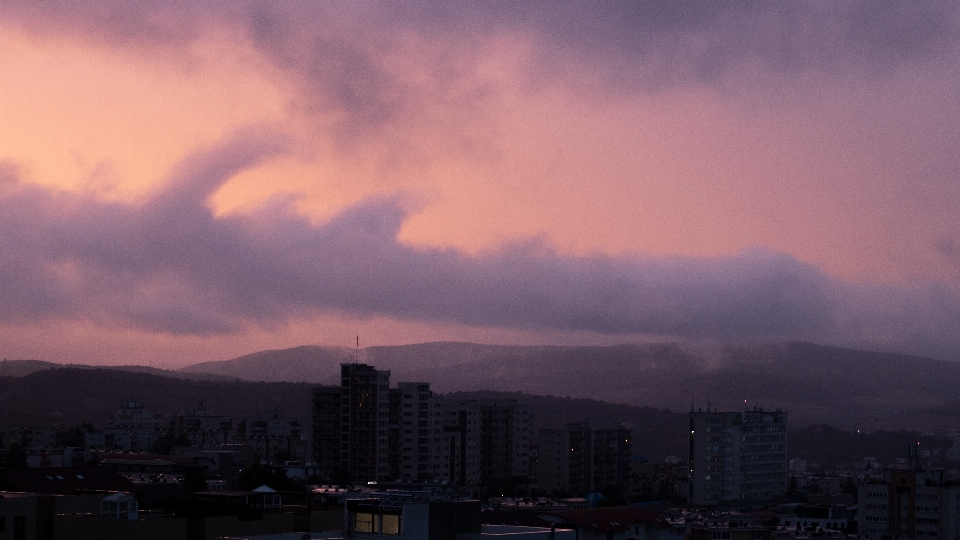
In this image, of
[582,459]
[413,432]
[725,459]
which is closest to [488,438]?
[582,459]

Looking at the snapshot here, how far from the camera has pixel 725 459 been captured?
124438mm

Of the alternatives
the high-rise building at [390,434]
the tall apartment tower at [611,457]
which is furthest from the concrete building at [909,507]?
the tall apartment tower at [611,457]

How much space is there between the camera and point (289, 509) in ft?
158

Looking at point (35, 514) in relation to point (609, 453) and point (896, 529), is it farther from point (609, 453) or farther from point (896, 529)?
point (609, 453)

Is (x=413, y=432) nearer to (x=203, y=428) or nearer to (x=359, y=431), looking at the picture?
(x=359, y=431)

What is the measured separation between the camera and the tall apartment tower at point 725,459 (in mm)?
123500

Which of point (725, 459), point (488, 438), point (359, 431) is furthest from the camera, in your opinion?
point (488, 438)

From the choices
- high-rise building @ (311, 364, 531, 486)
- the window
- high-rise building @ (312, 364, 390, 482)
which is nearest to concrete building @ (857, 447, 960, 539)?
high-rise building @ (311, 364, 531, 486)

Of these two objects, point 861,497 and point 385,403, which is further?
point 385,403

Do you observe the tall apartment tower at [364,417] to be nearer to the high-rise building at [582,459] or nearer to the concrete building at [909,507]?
the high-rise building at [582,459]

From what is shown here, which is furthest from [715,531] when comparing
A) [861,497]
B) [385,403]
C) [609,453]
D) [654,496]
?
[609,453]

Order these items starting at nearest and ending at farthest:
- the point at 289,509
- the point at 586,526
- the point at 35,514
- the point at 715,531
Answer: the point at 35,514
the point at 289,509
the point at 586,526
the point at 715,531

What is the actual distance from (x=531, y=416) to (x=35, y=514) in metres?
108

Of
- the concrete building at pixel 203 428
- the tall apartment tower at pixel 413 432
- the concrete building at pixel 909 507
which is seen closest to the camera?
the concrete building at pixel 909 507
